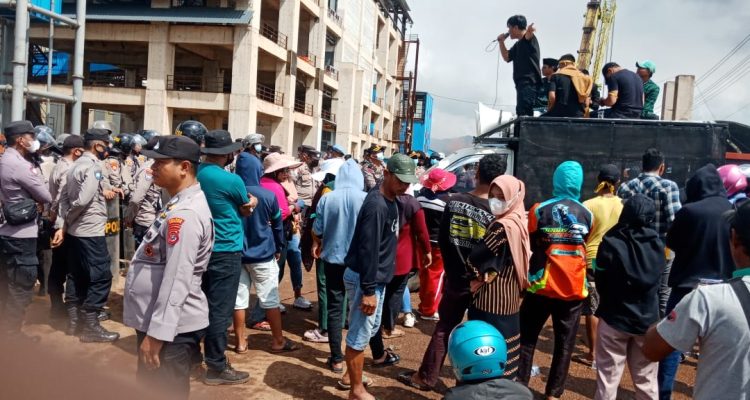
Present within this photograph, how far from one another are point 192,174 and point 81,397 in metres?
1.68

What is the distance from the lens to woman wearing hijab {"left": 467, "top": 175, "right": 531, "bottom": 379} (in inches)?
137

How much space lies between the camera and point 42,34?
22.5 meters

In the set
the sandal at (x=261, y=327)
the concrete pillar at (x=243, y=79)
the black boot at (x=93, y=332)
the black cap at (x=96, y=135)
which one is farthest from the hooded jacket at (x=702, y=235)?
the concrete pillar at (x=243, y=79)

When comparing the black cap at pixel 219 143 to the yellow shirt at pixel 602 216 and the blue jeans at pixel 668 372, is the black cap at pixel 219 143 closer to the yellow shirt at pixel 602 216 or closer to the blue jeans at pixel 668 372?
the yellow shirt at pixel 602 216

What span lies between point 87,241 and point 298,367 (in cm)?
235

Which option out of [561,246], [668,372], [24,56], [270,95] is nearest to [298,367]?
[561,246]

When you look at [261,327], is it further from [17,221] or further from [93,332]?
[17,221]

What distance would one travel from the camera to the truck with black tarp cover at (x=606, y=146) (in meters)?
6.75

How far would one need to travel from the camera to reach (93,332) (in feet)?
16.3

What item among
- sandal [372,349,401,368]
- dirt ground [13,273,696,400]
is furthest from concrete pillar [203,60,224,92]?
sandal [372,349,401,368]

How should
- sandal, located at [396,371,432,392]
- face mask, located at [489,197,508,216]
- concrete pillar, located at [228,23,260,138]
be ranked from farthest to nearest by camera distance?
concrete pillar, located at [228,23,260,138]
sandal, located at [396,371,432,392]
face mask, located at [489,197,508,216]

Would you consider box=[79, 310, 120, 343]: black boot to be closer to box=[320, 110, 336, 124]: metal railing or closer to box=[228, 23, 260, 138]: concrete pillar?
box=[228, 23, 260, 138]: concrete pillar

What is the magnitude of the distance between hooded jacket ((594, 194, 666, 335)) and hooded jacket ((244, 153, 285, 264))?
2832 mm

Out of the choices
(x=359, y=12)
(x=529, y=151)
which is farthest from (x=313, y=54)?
(x=529, y=151)
